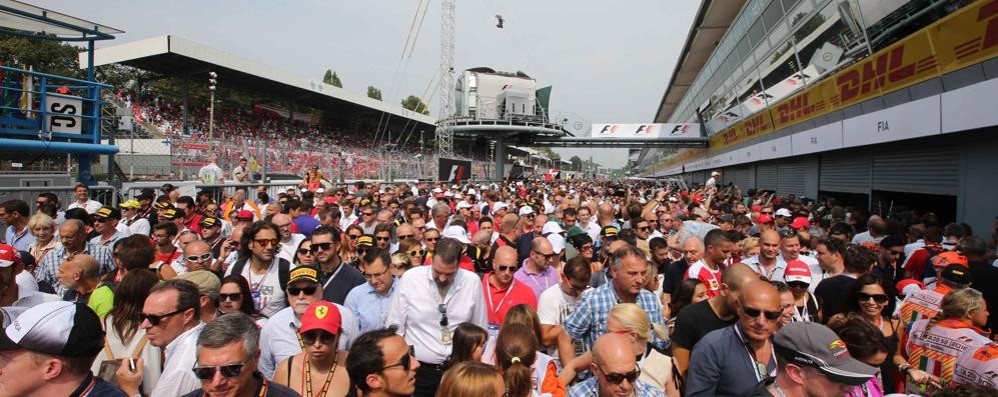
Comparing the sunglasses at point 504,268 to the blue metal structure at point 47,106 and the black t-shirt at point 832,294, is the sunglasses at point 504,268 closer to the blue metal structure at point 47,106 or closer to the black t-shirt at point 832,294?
the black t-shirt at point 832,294

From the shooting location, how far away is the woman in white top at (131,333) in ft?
9.83

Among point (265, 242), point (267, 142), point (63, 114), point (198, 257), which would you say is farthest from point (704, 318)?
point (267, 142)

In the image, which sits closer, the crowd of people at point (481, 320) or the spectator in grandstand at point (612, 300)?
the crowd of people at point (481, 320)

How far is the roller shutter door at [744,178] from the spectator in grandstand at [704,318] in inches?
890

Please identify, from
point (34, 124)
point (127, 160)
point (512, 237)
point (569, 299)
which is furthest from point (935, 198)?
point (127, 160)

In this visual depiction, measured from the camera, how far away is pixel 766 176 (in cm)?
2105

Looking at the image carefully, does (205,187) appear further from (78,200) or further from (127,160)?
(127,160)

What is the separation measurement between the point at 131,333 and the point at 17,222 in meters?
4.97

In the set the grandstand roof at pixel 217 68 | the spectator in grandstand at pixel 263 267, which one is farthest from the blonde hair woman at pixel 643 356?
the grandstand roof at pixel 217 68

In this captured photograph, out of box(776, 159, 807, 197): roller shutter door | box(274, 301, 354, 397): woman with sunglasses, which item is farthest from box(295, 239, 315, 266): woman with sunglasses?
box(776, 159, 807, 197): roller shutter door

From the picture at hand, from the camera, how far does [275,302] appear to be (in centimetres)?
437

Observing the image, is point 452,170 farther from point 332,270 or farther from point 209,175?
point 332,270

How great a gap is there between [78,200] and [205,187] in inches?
122

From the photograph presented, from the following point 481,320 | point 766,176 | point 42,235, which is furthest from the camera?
point 766,176
